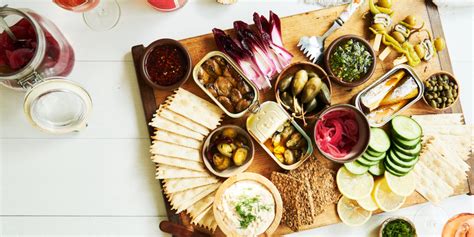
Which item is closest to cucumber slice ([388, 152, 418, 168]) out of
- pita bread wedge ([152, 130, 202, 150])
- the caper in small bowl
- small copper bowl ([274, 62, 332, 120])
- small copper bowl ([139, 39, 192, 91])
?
the caper in small bowl

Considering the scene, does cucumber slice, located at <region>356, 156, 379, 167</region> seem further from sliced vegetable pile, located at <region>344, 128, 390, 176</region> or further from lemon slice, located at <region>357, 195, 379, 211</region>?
lemon slice, located at <region>357, 195, 379, 211</region>

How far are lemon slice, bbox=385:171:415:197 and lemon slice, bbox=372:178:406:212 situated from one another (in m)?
0.03

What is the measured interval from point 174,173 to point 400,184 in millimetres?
1122

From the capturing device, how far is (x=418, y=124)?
2156 mm

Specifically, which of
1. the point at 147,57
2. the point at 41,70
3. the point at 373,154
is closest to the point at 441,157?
the point at 373,154

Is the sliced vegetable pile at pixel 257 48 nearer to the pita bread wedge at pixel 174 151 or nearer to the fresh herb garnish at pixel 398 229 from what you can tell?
the pita bread wedge at pixel 174 151

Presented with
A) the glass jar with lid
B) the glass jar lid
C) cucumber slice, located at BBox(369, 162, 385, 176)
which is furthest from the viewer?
cucumber slice, located at BBox(369, 162, 385, 176)

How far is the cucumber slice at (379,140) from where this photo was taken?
2121mm

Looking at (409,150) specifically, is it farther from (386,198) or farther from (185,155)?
(185,155)

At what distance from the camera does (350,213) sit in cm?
215

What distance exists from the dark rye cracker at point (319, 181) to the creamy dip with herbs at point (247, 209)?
0.21 m

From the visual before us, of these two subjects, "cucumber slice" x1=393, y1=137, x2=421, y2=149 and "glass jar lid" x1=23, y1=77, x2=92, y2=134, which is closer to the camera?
"glass jar lid" x1=23, y1=77, x2=92, y2=134

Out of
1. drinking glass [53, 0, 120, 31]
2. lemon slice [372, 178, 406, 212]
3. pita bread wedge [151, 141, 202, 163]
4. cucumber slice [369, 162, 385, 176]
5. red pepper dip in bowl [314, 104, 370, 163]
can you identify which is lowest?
lemon slice [372, 178, 406, 212]

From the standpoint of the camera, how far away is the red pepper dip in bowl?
207 cm
